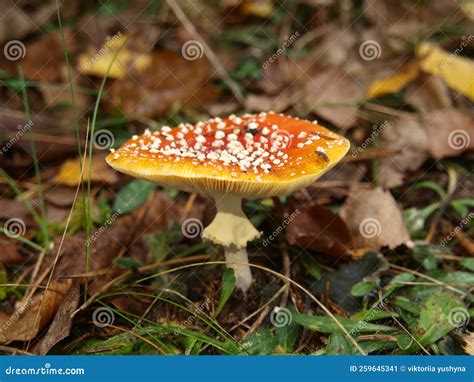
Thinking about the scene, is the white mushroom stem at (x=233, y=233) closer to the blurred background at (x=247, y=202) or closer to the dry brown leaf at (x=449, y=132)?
the blurred background at (x=247, y=202)

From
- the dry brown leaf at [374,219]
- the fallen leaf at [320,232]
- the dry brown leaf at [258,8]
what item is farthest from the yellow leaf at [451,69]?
the fallen leaf at [320,232]

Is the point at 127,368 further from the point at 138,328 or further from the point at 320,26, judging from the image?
the point at 320,26

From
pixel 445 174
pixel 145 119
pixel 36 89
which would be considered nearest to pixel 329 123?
pixel 445 174

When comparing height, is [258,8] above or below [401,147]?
above

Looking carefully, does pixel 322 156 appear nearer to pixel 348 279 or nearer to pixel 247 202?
pixel 348 279

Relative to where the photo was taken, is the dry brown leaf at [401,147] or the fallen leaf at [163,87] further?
the fallen leaf at [163,87]

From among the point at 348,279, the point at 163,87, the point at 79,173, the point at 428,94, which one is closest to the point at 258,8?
the point at 163,87

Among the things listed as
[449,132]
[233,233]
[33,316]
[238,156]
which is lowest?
[33,316]
